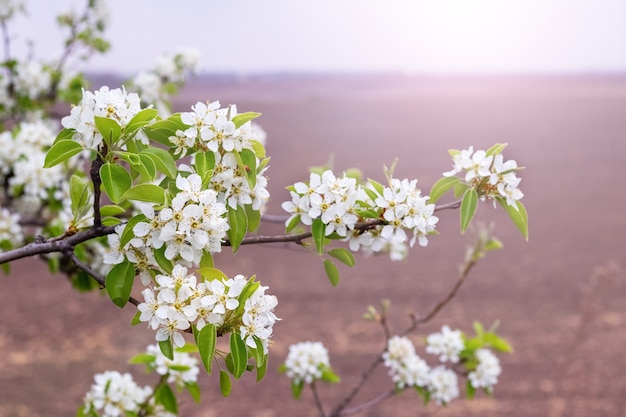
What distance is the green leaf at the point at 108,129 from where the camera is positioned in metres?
1.12

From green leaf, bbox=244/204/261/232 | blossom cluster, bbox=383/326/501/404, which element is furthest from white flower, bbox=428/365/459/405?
green leaf, bbox=244/204/261/232

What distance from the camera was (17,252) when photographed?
128 cm

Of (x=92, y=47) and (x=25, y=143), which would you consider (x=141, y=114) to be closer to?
(x=25, y=143)

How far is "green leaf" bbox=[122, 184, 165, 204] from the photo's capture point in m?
1.08

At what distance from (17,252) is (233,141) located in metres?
0.49

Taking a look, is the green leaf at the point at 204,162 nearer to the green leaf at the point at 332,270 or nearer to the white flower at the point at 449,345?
the green leaf at the point at 332,270

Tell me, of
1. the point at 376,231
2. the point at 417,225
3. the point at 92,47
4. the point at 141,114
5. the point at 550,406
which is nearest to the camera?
the point at 141,114

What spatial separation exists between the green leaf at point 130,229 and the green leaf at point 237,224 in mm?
171

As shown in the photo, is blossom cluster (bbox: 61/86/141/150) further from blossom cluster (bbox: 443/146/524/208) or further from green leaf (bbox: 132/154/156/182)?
blossom cluster (bbox: 443/146/524/208)

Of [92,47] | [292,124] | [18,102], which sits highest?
[92,47]

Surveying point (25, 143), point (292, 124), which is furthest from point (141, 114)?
point (292, 124)

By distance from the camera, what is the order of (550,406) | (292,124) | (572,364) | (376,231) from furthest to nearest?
1. (292,124)
2. (572,364)
3. (550,406)
4. (376,231)

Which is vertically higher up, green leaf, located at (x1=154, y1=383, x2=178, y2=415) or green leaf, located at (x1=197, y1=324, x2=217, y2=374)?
Answer: green leaf, located at (x1=197, y1=324, x2=217, y2=374)

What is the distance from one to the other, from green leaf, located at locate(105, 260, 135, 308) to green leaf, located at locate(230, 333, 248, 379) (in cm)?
22
